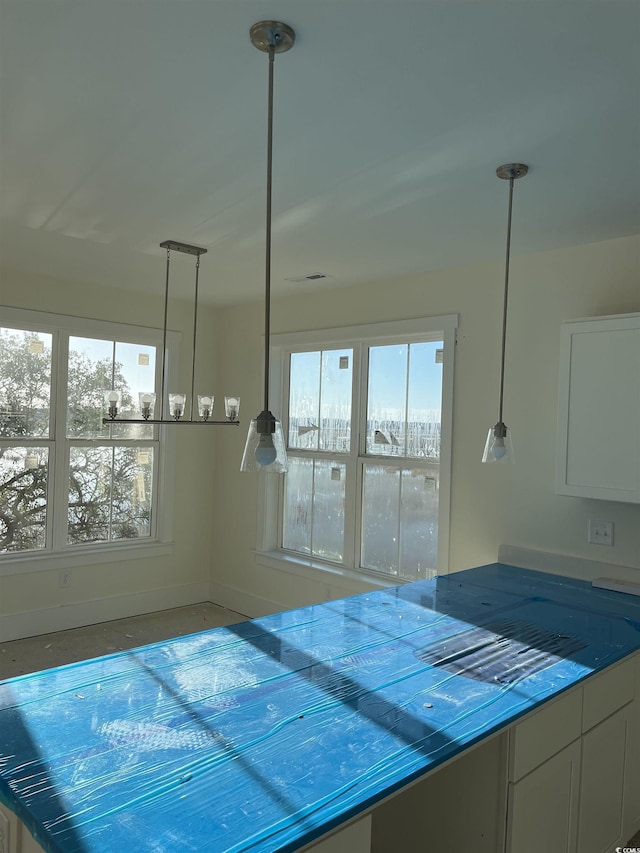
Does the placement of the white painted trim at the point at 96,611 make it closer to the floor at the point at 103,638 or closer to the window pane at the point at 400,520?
the floor at the point at 103,638

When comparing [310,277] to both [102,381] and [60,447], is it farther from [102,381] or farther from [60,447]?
[60,447]

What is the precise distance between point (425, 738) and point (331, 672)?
45 centimetres

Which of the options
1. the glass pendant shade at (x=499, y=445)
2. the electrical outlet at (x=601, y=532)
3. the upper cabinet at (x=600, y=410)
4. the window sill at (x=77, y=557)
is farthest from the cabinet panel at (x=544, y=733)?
the window sill at (x=77, y=557)

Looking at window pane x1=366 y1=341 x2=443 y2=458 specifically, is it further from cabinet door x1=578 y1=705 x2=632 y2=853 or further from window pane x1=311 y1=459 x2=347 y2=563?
cabinet door x1=578 y1=705 x2=632 y2=853

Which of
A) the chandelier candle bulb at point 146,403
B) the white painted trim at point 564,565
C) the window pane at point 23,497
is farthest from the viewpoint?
the window pane at point 23,497

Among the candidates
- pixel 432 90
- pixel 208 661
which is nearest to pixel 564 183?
pixel 432 90

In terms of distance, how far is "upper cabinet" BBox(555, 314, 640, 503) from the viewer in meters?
2.85

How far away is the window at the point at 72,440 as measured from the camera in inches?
175

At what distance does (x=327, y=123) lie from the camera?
6.91 feet

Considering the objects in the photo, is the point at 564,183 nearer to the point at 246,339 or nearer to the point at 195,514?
the point at 246,339

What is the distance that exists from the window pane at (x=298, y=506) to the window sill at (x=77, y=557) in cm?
103

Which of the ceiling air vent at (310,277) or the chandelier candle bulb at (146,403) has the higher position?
the ceiling air vent at (310,277)

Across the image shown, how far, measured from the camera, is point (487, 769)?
6.25 ft

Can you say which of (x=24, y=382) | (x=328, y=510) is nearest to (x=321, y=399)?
(x=328, y=510)
